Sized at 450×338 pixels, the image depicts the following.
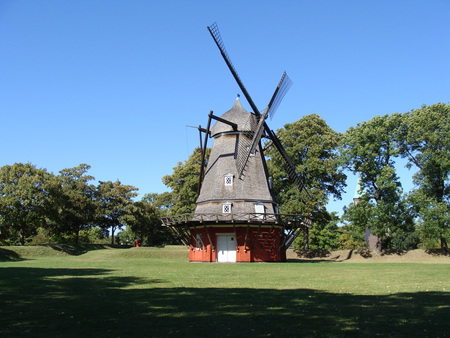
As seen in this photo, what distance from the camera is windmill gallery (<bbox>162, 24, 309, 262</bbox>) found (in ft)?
104

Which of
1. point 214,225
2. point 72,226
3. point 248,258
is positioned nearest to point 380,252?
point 248,258

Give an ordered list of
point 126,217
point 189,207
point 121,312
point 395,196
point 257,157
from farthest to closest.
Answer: point 126,217 → point 189,207 → point 395,196 → point 257,157 → point 121,312

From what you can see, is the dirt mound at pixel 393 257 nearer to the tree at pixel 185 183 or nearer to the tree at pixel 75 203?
the tree at pixel 185 183

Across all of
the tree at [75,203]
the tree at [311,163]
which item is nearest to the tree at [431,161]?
the tree at [311,163]

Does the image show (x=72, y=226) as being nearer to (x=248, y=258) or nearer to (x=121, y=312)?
(x=248, y=258)

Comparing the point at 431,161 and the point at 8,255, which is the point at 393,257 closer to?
the point at 431,161

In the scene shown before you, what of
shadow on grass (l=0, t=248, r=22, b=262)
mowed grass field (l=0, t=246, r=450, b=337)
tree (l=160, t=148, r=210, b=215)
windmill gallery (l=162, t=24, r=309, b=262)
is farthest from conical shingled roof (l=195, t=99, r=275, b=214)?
mowed grass field (l=0, t=246, r=450, b=337)

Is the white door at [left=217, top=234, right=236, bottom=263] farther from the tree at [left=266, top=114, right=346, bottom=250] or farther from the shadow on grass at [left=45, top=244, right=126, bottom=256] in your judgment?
the shadow on grass at [left=45, top=244, right=126, bottom=256]

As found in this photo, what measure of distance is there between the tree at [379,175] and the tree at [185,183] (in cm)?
1679

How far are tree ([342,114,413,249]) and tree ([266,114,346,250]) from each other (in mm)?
2371

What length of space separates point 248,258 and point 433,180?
1971cm

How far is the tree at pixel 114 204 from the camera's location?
5706 cm

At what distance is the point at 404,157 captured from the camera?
135ft

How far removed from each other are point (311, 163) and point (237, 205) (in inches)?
503
